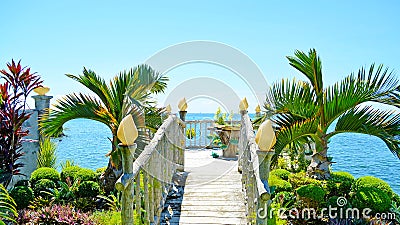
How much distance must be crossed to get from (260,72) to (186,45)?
1.57 metres

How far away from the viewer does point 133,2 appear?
6773 millimetres

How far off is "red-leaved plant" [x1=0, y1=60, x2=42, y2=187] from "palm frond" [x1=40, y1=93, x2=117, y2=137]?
1.99ft

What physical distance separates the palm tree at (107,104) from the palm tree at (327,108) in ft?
7.32

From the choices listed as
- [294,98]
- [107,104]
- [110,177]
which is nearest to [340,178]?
[294,98]

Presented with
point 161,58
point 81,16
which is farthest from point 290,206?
point 81,16

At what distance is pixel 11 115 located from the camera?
5891mm

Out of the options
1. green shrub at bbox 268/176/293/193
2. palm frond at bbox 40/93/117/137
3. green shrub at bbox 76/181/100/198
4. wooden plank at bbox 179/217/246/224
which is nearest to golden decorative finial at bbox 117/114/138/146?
wooden plank at bbox 179/217/246/224

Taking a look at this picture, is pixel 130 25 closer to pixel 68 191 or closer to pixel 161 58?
pixel 161 58

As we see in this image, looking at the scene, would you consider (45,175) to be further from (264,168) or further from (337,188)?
(337,188)

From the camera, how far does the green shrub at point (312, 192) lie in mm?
4809

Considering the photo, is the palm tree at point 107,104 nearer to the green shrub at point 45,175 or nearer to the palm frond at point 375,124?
the green shrub at point 45,175

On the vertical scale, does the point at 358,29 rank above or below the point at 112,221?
above

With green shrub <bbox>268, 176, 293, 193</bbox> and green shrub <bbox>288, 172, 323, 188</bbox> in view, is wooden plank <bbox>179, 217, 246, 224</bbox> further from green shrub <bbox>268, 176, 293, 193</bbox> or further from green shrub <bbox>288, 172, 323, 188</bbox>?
green shrub <bbox>288, 172, 323, 188</bbox>

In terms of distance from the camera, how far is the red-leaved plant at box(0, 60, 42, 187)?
5816mm
